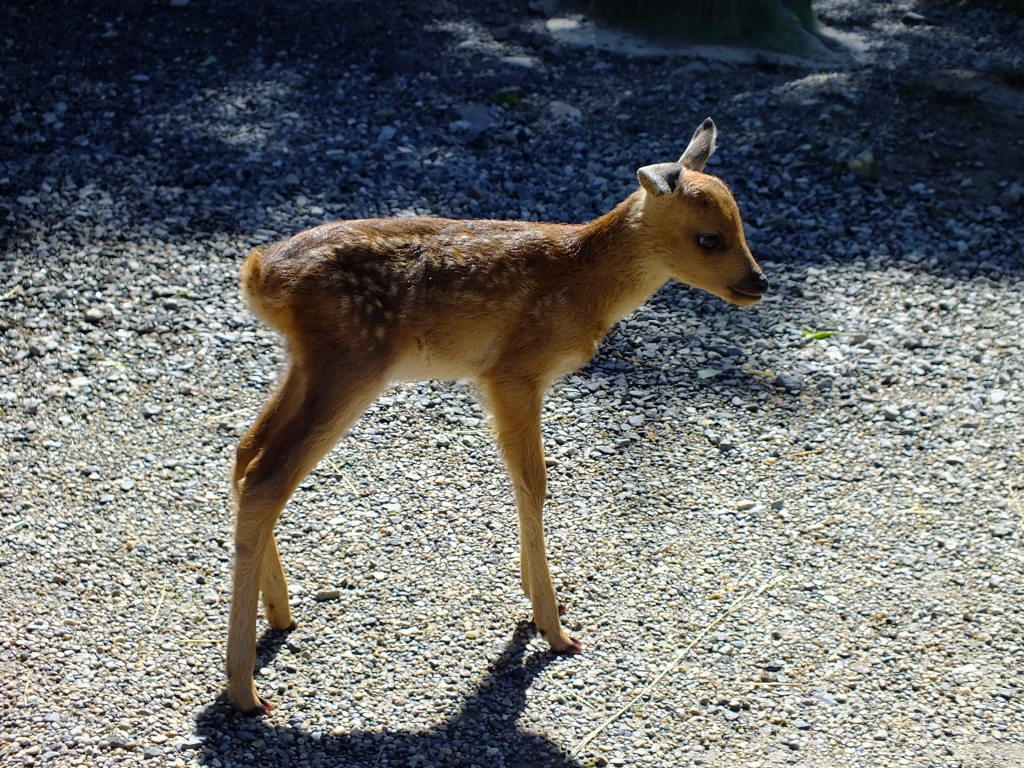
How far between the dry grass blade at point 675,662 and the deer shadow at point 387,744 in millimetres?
138

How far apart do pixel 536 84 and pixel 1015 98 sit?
14.5ft

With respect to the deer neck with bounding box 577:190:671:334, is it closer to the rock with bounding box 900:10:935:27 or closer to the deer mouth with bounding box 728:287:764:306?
the deer mouth with bounding box 728:287:764:306

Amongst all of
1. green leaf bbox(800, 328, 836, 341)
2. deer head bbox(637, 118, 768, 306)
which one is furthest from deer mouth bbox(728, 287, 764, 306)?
green leaf bbox(800, 328, 836, 341)

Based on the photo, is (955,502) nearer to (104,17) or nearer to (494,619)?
(494,619)

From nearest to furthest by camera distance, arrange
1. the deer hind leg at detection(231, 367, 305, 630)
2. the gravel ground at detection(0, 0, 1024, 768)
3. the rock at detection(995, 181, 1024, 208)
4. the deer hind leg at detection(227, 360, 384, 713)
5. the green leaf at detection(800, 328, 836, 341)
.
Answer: the deer hind leg at detection(227, 360, 384, 713), the deer hind leg at detection(231, 367, 305, 630), the gravel ground at detection(0, 0, 1024, 768), the green leaf at detection(800, 328, 836, 341), the rock at detection(995, 181, 1024, 208)

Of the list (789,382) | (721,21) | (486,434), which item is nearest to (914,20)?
(721,21)

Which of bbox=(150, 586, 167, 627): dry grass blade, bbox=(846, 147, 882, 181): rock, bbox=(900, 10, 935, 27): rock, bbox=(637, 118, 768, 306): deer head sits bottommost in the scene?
bbox=(150, 586, 167, 627): dry grass blade

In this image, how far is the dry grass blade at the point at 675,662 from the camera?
4590mm

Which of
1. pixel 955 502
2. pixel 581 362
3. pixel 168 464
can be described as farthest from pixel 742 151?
pixel 168 464

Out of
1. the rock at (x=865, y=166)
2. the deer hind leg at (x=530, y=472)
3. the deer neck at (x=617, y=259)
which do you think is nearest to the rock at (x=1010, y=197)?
the rock at (x=865, y=166)

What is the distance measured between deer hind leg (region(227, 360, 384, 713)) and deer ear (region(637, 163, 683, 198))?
4.61 ft

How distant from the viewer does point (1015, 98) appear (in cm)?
1007

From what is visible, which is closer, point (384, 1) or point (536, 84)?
point (536, 84)

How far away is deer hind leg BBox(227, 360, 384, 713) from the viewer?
4.34 metres
